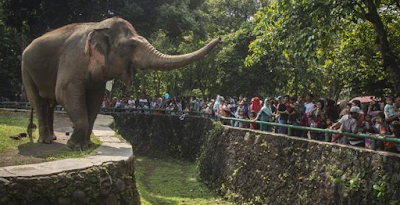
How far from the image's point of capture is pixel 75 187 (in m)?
5.39

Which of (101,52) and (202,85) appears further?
(202,85)

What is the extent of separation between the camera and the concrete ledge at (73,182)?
491cm

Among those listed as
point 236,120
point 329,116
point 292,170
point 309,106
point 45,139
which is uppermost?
point 309,106

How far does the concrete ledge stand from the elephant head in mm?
2020

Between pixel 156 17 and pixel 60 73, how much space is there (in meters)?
13.6

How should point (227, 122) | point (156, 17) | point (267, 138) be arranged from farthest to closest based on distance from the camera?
point (156, 17) < point (227, 122) < point (267, 138)

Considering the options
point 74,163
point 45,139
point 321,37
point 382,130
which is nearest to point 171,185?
point 45,139

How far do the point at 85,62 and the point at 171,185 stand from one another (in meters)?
6.44

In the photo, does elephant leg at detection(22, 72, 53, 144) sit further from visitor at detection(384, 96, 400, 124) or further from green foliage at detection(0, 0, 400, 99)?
visitor at detection(384, 96, 400, 124)

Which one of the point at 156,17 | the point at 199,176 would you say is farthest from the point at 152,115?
the point at 199,176

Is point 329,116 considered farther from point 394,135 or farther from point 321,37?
point 394,135

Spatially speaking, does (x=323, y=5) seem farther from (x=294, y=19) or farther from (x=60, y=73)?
(x=60, y=73)

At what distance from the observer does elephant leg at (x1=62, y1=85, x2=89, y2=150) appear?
802 centimetres

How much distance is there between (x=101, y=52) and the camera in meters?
8.27
